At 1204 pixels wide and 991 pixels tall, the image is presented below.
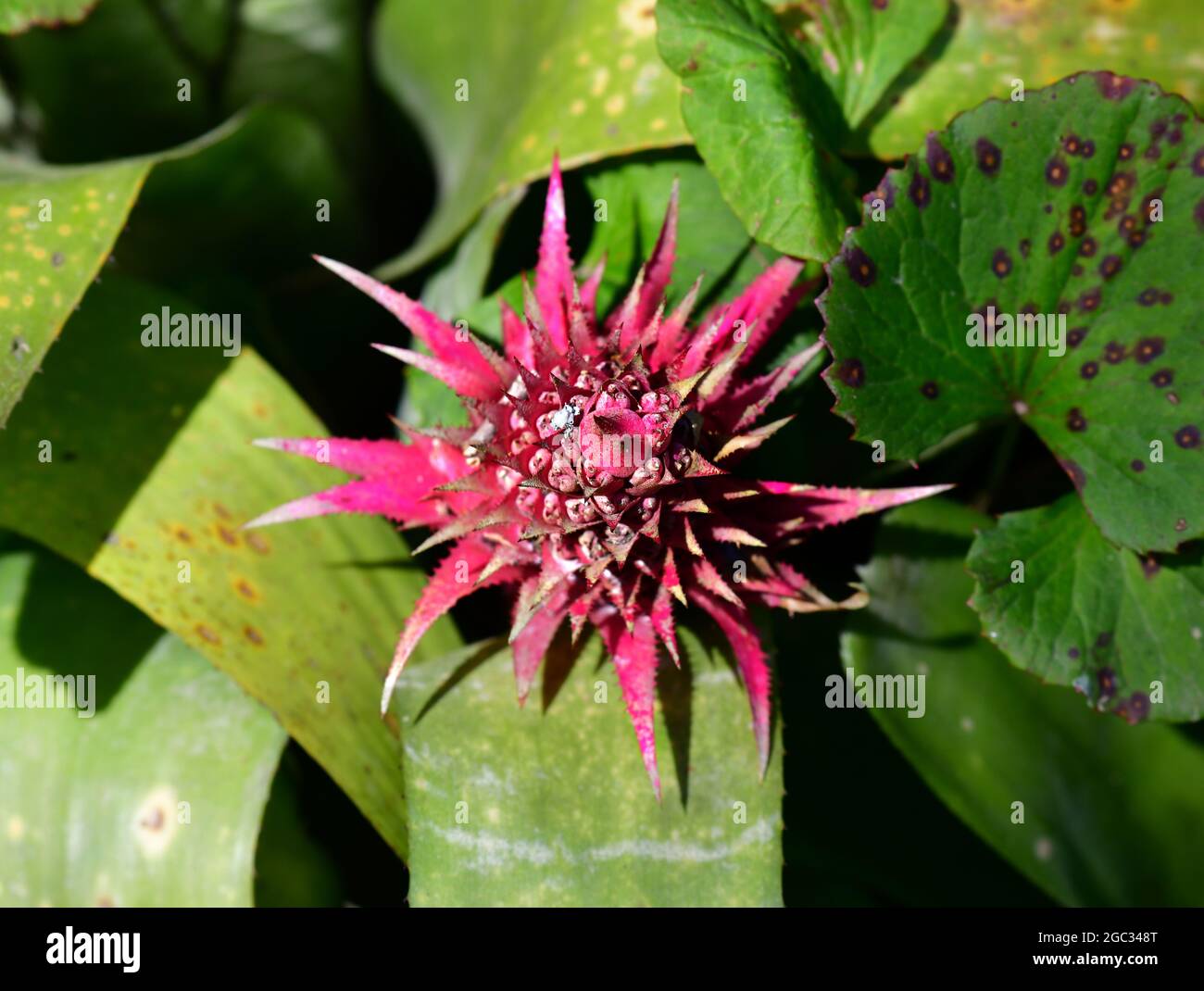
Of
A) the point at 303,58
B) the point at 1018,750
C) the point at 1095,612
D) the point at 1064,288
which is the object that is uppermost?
the point at 303,58

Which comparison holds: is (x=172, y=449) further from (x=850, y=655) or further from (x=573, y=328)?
(x=850, y=655)

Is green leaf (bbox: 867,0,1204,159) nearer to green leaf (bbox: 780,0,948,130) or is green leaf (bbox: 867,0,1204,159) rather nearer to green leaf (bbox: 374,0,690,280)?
green leaf (bbox: 780,0,948,130)

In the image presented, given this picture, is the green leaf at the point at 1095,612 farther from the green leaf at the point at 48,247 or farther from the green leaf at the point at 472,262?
the green leaf at the point at 48,247

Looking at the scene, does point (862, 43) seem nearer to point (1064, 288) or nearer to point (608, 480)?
point (1064, 288)

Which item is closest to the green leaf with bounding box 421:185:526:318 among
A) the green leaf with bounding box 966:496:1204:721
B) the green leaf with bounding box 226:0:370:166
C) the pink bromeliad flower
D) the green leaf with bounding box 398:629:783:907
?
the pink bromeliad flower

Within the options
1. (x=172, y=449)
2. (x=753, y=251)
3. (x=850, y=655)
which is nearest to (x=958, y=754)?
(x=850, y=655)

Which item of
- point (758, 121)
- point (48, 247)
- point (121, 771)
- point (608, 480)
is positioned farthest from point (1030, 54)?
point (121, 771)

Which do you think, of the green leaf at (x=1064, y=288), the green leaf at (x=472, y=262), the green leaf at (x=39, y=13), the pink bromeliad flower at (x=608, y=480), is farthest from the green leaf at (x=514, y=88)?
the green leaf at (x=39, y=13)
